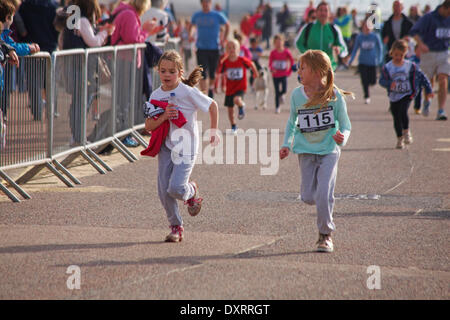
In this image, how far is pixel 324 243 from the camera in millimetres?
7008

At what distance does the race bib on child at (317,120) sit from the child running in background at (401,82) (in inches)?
257

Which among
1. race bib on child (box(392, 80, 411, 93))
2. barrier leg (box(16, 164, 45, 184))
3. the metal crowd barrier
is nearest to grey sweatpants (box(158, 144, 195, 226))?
the metal crowd barrier

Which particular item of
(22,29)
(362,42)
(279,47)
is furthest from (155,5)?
(362,42)

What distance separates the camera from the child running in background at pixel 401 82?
527 inches

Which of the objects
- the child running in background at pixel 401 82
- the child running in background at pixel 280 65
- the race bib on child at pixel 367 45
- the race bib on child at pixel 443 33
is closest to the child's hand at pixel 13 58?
the child running in background at pixel 401 82

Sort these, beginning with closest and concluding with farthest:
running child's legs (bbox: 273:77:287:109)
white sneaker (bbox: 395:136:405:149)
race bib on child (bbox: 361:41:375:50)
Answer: white sneaker (bbox: 395:136:405:149) → running child's legs (bbox: 273:77:287:109) → race bib on child (bbox: 361:41:375:50)

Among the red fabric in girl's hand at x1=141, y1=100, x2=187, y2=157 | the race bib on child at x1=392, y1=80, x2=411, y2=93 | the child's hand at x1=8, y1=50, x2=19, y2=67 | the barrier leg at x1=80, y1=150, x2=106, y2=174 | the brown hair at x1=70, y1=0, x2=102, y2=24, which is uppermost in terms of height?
the brown hair at x1=70, y1=0, x2=102, y2=24

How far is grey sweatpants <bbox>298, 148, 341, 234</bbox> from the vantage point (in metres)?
7.02

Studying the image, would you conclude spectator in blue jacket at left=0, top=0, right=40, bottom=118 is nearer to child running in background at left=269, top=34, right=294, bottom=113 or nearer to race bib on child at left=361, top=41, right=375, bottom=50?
child running in background at left=269, top=34, right=294, bottom=113

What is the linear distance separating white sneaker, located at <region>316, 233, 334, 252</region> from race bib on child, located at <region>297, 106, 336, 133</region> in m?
0.82

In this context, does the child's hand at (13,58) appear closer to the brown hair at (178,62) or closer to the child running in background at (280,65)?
the brown hair at (178,62)

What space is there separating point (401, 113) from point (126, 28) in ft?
13.7

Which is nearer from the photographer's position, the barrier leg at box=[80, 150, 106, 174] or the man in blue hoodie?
the barrier leg at box=[80, 150, 106, 174]

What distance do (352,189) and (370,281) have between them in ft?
12.9
